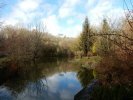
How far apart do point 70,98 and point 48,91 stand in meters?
3.28

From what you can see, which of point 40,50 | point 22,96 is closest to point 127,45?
point 22,96

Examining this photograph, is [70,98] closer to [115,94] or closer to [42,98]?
[42,98]

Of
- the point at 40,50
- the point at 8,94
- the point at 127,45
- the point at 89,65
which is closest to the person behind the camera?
the point at 127,45

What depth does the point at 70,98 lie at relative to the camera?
1514cm

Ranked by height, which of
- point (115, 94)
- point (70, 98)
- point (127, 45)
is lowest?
point (70, 98)

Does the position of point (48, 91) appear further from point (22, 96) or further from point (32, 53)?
point (32, 53)

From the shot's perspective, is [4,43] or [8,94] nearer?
[8,94]

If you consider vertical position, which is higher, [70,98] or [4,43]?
[4,43]

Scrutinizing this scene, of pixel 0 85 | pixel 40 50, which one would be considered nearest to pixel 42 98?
pixel 0 85

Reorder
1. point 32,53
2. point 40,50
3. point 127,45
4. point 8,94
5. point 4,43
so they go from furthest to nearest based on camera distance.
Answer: point 40,50
point 32,53
point 4,43
point 8,94
point 127,45

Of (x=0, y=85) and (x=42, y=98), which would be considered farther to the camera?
(x=0, y=85)

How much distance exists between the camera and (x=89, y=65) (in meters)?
34.2

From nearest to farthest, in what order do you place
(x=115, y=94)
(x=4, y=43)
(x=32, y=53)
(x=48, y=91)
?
1. (x=115, y=94)
2. (x=48, y=91)
3. (x=4, y=43)
4. (x=32, y=53)

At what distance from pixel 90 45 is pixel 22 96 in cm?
3900
